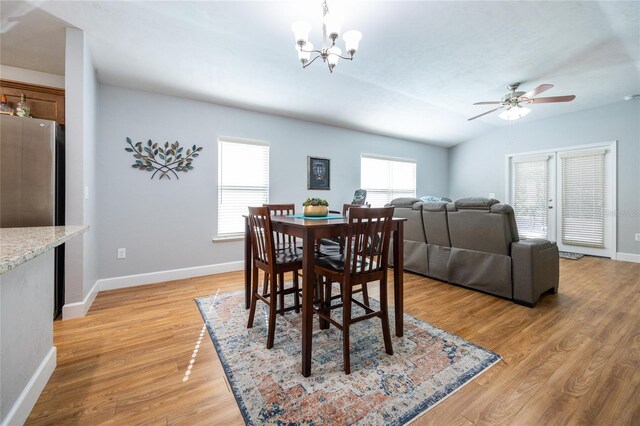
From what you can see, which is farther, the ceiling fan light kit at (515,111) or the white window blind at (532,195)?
the white window blind at (532,195)

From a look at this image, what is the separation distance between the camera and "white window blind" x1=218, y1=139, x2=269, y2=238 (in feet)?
12.6

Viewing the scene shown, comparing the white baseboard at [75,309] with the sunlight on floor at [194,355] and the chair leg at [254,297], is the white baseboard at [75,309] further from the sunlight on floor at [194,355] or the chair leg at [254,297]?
the chair leg at [254,297]

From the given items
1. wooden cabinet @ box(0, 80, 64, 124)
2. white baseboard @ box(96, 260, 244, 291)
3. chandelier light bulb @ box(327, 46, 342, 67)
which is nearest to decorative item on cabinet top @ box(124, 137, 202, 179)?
wooden cabinet @ box(0, 80, 64, 124)

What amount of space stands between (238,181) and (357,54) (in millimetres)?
2304

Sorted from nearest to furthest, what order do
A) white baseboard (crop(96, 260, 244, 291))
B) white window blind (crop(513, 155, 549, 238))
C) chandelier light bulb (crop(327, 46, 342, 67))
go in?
chandelier light bulb (crop(327, 46, 342, 67)) → white baseboard (crop(96, 260, 244, 291)) → white window blind (crop(513, 155, 549, 238))

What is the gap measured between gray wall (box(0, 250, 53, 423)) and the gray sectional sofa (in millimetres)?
3493

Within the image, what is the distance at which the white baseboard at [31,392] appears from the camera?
1.18 m

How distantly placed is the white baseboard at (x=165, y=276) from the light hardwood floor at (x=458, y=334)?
18cm

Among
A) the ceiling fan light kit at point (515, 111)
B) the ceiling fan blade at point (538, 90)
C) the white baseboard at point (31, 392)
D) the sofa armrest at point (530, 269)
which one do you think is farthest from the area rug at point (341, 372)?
the ceiling fan light kit at point (515, 111)

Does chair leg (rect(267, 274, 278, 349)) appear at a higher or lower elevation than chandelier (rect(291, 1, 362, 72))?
lower

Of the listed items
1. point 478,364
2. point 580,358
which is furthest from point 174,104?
point 580,358

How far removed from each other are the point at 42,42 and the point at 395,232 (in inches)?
141

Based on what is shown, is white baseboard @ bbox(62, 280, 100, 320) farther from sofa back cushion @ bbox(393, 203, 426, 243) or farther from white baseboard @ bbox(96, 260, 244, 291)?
sofa back cushion @ bbox(393, 203, 426, 243)

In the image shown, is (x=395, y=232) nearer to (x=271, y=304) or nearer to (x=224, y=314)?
(x=271, y=304)
